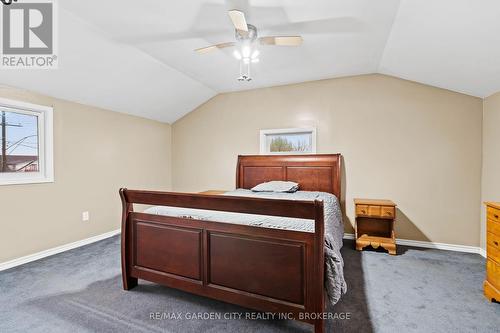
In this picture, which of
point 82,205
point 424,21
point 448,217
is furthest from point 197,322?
point 448,217

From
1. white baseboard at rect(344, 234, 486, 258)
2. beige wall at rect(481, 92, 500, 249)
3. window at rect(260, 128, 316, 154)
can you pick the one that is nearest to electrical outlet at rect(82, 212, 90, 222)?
window at rect(260, 128, 316, 154)

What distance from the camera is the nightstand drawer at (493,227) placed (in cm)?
196

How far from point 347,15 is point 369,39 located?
1.83 feet

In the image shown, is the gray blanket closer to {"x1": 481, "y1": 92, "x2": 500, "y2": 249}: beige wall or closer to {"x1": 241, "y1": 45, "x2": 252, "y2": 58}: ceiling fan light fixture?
{"x1": 241, "y1": 45, "x2": 252, "y2": 58}: ceiling fan light fixture

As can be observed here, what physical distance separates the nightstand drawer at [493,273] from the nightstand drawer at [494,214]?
0.37 metres

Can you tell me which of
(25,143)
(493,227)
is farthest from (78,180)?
(493,227)

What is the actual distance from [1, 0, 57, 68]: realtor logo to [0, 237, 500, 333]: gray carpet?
2279 mm

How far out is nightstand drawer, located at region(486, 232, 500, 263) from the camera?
1.96m

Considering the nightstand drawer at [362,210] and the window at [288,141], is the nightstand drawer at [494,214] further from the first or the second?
the window at [288,141]

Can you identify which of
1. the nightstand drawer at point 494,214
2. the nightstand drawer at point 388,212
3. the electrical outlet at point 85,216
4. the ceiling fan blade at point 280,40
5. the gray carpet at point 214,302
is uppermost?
the ceiling fan blade at point 280,40

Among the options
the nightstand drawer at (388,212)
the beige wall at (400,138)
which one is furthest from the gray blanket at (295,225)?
the beige wall at (400,138)

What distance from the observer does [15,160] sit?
2.82m

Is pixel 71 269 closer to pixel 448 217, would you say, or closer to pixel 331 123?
pixel 331 123

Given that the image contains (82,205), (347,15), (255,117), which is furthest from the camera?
(255,117)
